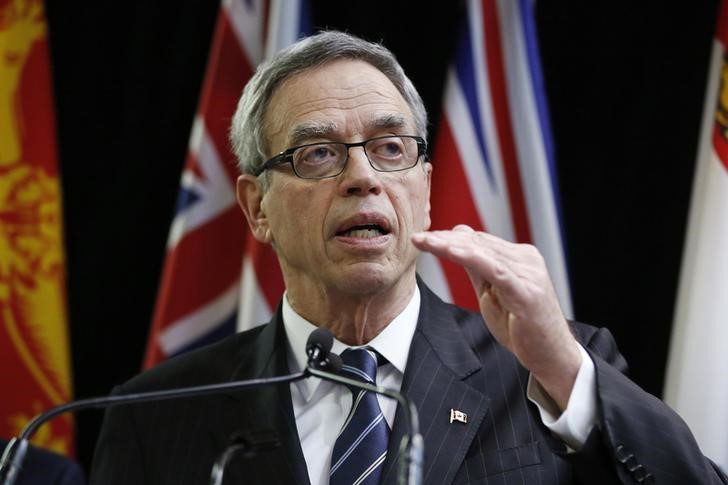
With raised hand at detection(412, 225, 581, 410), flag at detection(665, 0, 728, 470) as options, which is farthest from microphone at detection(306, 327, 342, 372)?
flag at detection(665, 0, 728, 470)

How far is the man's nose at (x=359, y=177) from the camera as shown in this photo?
7.31 ft

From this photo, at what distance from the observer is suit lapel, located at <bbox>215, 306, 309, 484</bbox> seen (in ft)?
6.99

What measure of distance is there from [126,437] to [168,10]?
1.94m

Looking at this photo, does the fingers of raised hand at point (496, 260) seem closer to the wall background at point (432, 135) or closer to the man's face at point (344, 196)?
the man's face at point (344, 196)

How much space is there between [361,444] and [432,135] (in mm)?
1647

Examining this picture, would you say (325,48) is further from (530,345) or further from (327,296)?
(530,345)

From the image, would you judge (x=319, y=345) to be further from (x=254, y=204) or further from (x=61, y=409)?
(x=254, y=204)

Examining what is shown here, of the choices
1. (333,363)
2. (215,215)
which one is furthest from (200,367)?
(215,215)

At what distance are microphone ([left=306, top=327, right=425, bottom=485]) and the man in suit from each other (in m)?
0.27

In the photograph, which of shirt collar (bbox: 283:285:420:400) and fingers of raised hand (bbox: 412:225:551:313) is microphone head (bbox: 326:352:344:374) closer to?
fingers of raised hand (bbox: 412:225:551:313)

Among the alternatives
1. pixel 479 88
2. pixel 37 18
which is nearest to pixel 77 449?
pixel 37 18

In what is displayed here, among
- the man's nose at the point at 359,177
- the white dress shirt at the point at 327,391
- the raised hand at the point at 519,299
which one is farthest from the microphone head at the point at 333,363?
the man's nose at the point at 359,177

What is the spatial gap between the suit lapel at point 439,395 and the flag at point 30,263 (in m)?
1.75

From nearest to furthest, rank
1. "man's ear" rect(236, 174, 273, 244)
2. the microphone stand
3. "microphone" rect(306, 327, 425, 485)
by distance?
"microphone" rect(306, 327, 425, 485)
the microphone stand
"man's ear" rect(236, 174, 273, 244)
